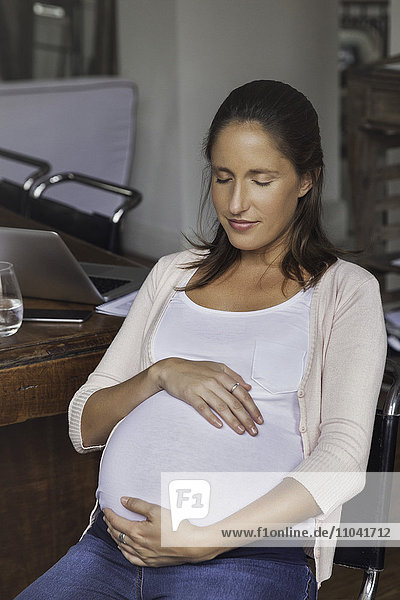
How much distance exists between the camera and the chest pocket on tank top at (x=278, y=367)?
1360 mm

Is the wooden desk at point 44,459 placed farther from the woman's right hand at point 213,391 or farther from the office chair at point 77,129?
the office chair at point 77,129

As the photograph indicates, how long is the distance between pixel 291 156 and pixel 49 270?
1.81 ft

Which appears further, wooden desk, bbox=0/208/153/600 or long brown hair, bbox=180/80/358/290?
wooden desk, bbox=0/208/153/600

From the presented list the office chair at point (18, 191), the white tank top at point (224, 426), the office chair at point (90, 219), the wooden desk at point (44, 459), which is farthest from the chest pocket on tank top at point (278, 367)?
the office chair at point (18, 191)

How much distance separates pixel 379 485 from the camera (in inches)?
52.4

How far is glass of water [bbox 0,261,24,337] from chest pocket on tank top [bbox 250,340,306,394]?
46 cm

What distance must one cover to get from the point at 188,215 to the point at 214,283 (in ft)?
10.9

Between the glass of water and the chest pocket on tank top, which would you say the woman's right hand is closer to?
the chest pocket on tank top

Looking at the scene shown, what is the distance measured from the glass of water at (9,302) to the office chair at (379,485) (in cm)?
65

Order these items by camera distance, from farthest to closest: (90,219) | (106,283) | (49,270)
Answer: (90,219), (106,283), (49,270)

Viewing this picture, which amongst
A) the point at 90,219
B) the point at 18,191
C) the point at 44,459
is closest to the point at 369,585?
the point at 44,459

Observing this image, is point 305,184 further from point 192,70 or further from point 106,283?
point 192,70

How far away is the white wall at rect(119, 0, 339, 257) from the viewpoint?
4.63 meters

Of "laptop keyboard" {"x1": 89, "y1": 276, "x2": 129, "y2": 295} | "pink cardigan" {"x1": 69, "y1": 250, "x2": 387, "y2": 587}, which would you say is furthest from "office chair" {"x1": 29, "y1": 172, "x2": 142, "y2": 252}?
"pink cardigan" {"x1": 69, "y1": 250, "x2": 387, "y2": 587}
